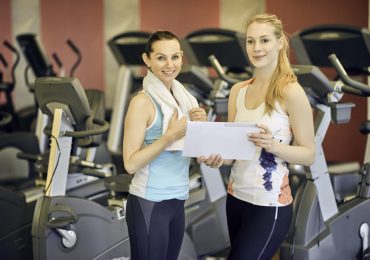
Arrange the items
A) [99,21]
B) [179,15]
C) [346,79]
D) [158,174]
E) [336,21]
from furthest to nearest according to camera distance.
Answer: [99,21], [179,15], [336,21], [346,79], [158,174]

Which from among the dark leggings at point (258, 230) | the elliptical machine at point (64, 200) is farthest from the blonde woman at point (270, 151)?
the elliptical machine at point (64, 200)

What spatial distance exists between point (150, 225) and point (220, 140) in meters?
0.42

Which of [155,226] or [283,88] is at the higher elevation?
[283,88]

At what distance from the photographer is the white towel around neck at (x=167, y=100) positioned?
7.61 ft

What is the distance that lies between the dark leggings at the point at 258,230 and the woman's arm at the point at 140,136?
421mm

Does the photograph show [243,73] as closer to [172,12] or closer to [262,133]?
[172,12]

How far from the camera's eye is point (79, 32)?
22.0ft

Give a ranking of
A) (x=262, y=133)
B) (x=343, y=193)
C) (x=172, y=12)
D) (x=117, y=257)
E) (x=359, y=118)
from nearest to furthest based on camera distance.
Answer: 1. (x=262, y=133)
2. (x=117, y=257)
3. (x=343, y=193)
4. (x=359, y=118)
5. (x=172, y=12)

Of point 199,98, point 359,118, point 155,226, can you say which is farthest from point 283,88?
point 359,118

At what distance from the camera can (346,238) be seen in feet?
11.3

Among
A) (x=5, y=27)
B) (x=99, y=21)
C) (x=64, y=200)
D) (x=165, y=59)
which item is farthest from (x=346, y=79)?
(x=5, y=27)

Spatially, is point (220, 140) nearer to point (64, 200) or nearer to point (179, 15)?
point (64, 200)

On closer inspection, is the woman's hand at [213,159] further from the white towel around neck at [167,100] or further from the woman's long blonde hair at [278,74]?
the woman's long blonde hair at [278,74]

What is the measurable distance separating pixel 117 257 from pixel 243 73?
2.08m
